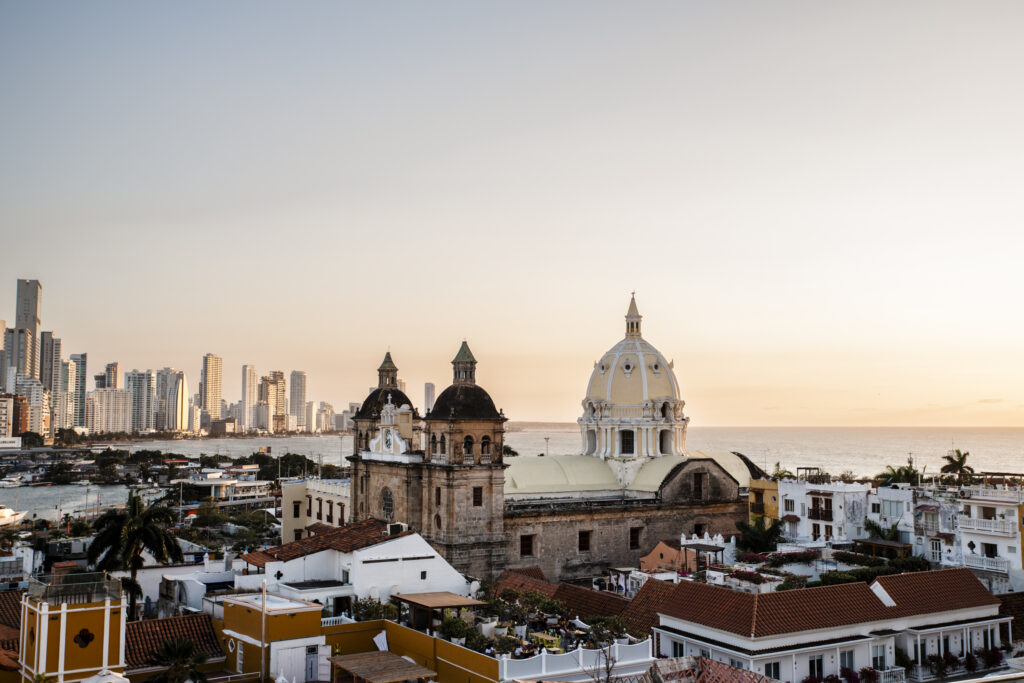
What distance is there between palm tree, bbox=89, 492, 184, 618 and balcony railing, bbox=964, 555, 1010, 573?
31761 mm

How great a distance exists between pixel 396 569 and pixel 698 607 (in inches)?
428

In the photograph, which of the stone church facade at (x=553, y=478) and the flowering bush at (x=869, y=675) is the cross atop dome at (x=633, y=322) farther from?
the flowering bush at (x=869, y=675)

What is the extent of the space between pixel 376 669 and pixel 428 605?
13.7ft

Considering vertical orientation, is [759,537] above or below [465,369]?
below

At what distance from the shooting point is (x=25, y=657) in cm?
2652

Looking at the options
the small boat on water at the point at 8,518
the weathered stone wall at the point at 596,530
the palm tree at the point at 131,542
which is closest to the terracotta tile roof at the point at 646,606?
the weathered stone wall at the point at 596,530

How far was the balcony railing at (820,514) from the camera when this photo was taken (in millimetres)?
47938

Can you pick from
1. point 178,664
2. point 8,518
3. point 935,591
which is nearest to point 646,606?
point 935,591

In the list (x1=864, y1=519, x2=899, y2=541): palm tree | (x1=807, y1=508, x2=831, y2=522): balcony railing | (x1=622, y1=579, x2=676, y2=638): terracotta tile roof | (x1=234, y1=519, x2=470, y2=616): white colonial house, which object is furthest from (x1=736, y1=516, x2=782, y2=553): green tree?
(x1=234, y1=519, x2=470, y2=616): white colonial house

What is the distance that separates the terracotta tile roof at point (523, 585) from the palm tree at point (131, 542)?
13191mm

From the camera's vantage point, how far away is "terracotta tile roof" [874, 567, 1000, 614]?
109 feet

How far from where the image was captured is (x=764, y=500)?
2082 inches

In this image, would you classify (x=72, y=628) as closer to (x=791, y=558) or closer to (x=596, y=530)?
(x=791, y=558)

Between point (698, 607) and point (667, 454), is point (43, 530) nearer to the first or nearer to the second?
point (667, 454)
